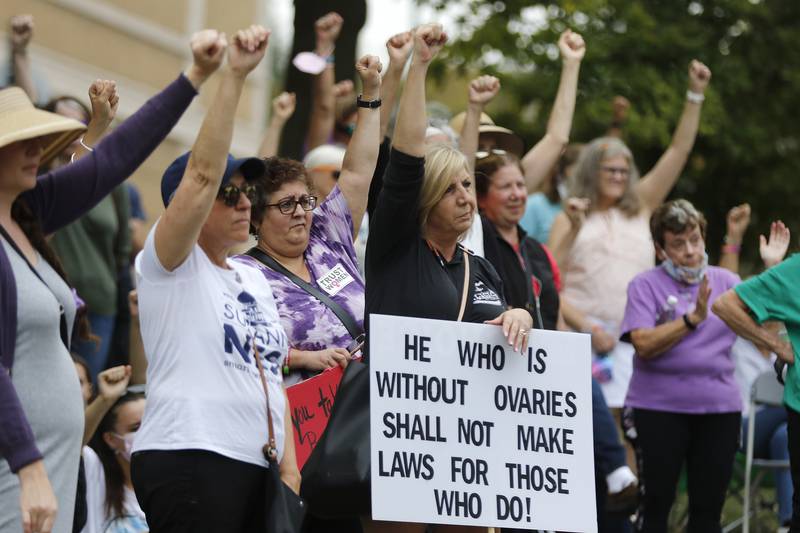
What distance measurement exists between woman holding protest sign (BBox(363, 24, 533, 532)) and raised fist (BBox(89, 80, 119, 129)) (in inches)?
42.9

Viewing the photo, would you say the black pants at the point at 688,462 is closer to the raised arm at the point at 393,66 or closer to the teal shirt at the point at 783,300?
the teal shirt at the point at 783,300

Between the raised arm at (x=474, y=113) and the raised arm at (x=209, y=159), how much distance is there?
289cm

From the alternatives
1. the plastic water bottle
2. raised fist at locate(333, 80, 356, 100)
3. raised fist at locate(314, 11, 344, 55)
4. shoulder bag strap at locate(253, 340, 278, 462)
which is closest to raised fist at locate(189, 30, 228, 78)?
shoulder bag strap at locate(253, 340, 278, 462)

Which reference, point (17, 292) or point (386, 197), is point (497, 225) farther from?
point (17, 292)

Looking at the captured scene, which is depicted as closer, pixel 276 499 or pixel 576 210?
pixel 276 499

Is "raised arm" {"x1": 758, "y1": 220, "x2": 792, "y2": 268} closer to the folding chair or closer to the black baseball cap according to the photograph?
the folding chair

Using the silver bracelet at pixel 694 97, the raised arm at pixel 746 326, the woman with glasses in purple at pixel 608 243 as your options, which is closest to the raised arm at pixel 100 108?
A: the raised arm at pixel 746 326

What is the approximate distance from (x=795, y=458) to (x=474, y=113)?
91.3 inches

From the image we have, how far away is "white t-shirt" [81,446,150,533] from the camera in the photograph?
664 centimetres

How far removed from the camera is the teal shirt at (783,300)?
6.65 m

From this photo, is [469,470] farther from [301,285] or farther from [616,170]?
[616,170]

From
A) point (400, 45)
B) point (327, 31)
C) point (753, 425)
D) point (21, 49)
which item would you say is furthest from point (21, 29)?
point (753, 425)

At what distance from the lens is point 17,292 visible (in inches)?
159

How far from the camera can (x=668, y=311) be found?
25.8 ft
